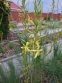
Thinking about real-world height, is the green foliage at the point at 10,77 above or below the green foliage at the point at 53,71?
above

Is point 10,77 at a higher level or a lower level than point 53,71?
higher

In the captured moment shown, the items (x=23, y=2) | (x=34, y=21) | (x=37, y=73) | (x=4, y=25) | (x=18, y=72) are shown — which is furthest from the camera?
(x=4, y=25)

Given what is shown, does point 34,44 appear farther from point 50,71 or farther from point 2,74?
point 50,71

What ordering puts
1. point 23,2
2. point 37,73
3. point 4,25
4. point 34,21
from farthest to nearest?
1. point 4,25
2. point 37,73
3. point 23,2
4. point 34,21

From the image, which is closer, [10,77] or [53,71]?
[10,77]

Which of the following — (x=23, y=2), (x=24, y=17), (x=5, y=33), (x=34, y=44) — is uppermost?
(x=23, y=2)

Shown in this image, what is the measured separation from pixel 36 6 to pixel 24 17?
0.54m

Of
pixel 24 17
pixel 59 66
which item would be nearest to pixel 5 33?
pixel 59 66

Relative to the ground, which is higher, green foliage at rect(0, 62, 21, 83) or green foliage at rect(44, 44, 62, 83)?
green foliage at rect(0, 62, 21, 83)

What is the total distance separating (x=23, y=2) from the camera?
9.73ft

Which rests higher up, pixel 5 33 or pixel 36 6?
pixel 36 6

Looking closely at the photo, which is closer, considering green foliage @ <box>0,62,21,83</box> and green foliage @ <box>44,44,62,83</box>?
green foliage @ <box>0,62,21,83</box>

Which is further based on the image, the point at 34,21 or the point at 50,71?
the point at 50,71

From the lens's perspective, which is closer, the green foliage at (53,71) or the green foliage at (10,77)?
the green foliage at (10,77)
